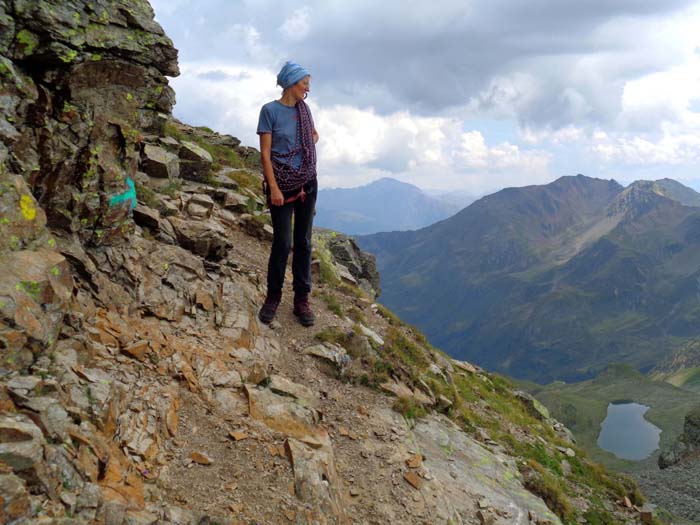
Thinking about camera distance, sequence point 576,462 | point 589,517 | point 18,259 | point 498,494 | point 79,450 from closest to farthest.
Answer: point 79,450
point 18,259
point 498,494
point 589,517
point 576,462

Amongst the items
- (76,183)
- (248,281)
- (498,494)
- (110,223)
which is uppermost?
(76,183)

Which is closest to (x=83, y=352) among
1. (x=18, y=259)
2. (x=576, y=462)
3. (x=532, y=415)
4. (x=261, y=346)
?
(x=18, y=259)

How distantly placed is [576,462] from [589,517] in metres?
4.62

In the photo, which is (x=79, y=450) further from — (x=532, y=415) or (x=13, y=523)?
(x=532, y=415)

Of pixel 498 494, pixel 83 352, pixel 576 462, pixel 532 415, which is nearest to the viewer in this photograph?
pixel 83 352

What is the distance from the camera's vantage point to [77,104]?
9609 mm

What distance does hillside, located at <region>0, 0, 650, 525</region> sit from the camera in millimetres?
6531

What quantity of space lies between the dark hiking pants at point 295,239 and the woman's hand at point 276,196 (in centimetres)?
22

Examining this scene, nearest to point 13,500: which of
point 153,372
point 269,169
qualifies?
point 153,372

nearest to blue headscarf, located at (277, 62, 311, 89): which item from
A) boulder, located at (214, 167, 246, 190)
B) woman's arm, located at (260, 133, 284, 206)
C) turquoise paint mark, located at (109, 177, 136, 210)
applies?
woman's arm, located at (260, 133, 284, 206)

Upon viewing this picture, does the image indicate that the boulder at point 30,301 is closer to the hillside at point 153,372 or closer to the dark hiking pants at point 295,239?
the hillside at point 153,372

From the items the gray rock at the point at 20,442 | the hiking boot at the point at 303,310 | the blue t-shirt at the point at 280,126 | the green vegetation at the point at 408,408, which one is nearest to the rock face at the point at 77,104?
A: the blue t-shirt at the point at 280,126

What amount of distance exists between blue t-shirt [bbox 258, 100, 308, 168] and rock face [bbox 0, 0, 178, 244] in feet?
9.72

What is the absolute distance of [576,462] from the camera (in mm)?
18859
